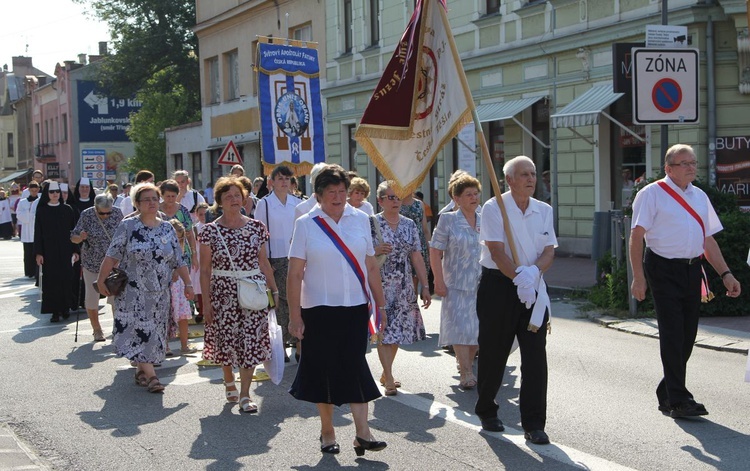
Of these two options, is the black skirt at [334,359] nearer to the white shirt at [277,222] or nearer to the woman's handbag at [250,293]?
the woman's handbag at [250,293]

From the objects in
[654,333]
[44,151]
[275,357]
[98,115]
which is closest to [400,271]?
[275,357]

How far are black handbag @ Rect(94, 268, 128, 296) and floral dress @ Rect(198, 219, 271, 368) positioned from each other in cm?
112

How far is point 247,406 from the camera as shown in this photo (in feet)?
26.3

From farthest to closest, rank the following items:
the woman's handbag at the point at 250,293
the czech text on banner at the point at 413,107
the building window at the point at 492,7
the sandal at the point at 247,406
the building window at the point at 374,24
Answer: the building window at the point at 374,24
the building window at the point at 492,7
the woman's handbag at the point at 250,293
the sandal at the point at 247,406
the czech text on banner at the point at 413,107

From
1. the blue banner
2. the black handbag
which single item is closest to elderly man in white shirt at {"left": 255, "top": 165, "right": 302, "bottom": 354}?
the black handbag

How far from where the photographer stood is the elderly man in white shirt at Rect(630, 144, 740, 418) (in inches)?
289

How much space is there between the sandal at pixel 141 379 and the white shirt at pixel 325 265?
326 cm

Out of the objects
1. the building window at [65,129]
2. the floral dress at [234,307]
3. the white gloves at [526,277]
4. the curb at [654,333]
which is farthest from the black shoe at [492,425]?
the building window at [65,129]

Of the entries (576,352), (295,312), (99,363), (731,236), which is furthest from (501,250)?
(731,236)

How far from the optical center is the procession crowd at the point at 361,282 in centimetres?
649

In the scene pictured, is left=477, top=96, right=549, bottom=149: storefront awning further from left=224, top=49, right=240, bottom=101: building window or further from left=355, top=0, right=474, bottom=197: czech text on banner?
left=224, top=49, right=240, bottom=101: building window

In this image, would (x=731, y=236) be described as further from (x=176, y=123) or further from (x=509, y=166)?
(x=176, y=123)

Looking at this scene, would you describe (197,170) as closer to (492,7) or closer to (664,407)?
(492,7)

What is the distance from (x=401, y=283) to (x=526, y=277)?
2.46 m
